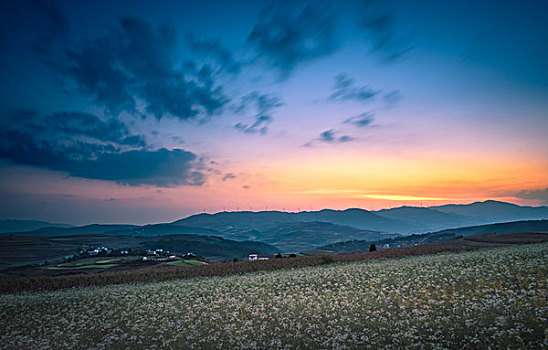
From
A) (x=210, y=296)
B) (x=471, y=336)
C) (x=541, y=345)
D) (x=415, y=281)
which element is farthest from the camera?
(x=210, y=296)

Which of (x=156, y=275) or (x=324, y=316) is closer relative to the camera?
(x=324, y=316)

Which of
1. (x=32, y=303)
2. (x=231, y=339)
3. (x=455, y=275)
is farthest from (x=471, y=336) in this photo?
(x=32, y=303)

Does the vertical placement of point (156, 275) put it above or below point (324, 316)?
below

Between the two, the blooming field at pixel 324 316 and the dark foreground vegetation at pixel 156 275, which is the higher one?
the blooming field at pixel 324 316

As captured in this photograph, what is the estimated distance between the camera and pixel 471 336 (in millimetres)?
11648

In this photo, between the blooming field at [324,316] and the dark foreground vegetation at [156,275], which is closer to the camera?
the blooming field at [324,316]

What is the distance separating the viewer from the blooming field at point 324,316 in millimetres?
12266

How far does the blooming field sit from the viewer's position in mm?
12266

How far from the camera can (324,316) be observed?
16.5 metres

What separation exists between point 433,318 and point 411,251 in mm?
44942

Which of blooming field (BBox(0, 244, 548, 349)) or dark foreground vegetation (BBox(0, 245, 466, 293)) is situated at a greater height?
blooming field (BBox(0, 244, 548, 349))

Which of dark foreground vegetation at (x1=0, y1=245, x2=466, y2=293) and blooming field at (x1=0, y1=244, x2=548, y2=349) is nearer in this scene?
blooming field at (x1=0, y1=244, x2=548, y2=349)

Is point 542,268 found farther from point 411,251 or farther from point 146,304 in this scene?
point 411,251

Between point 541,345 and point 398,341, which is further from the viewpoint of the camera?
point 398,341
